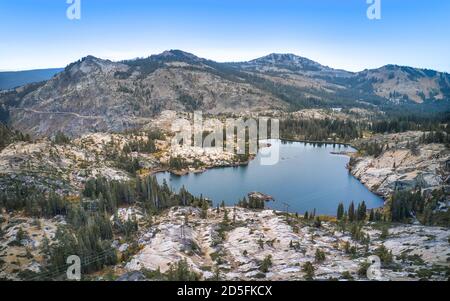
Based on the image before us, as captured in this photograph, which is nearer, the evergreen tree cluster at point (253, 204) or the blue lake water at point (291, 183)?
the evergreen tree cluster at point (253, 204)

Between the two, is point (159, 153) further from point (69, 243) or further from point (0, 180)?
point (69, 243)

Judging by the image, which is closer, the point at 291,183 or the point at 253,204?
the point at 253,204

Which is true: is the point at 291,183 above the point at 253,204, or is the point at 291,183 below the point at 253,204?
above

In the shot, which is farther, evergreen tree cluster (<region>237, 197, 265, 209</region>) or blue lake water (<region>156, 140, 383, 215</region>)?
blue lake water (<region>156, 140, 383, 215</region>)

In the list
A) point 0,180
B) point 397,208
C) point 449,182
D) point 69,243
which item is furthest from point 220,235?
point 449,182

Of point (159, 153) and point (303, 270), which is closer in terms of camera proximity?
point (303, 270)
